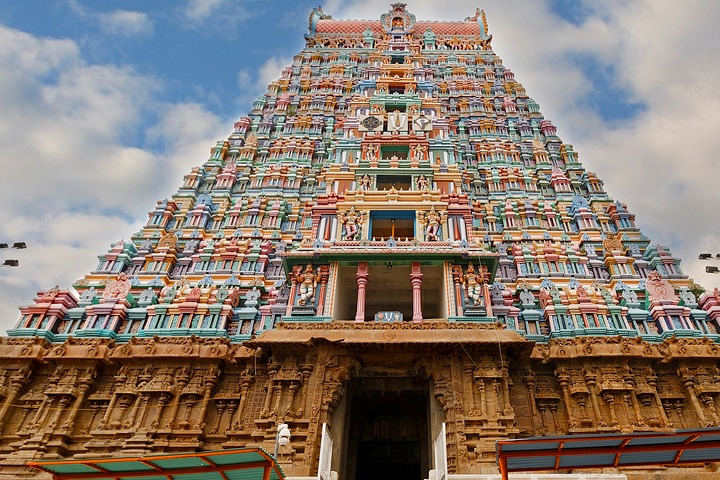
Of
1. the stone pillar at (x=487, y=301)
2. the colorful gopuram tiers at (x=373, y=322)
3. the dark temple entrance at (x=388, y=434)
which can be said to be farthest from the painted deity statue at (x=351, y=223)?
the dark temple entrance at (x=388, y=434)

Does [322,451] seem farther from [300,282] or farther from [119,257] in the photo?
[119,257]

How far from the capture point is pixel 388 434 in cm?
1922

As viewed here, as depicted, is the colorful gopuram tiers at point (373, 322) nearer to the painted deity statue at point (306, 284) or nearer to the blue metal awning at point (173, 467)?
the painted deity statue at point (306, 284)

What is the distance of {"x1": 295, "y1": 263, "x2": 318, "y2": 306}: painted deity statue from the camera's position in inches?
724

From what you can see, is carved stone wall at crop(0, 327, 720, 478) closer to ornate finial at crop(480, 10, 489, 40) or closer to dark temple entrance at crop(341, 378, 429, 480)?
dark temple entrance at crop(341, 378, 429, 480)

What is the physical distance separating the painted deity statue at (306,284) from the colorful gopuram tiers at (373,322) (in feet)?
0.34

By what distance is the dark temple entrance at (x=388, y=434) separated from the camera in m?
18.6

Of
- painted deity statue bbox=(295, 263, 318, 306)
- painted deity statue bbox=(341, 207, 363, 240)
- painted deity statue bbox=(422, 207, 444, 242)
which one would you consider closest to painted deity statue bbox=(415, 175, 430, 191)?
painted deity statue bbox=(422, 207, 444, 242)

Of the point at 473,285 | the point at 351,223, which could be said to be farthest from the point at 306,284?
the point at 473,285

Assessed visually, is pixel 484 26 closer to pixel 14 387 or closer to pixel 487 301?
pixel 487 301

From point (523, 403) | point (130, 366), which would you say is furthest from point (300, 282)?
point (523, 403)

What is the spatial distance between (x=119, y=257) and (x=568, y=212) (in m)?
22.8

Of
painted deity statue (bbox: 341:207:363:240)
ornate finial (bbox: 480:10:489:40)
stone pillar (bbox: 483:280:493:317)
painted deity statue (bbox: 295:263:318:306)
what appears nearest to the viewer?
stone pillar (bbox: 483:280:493:317)

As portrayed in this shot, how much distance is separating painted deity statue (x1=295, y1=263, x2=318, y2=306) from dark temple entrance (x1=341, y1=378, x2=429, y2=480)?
388cm
